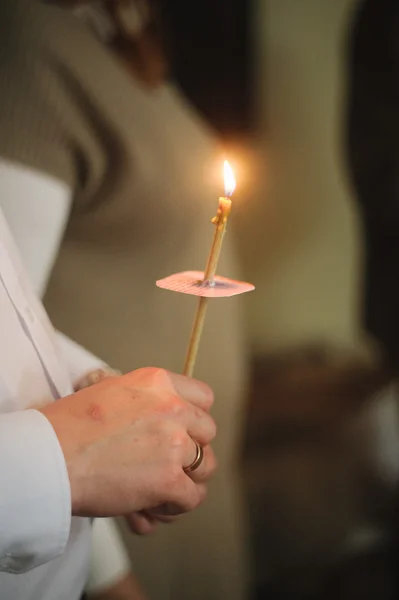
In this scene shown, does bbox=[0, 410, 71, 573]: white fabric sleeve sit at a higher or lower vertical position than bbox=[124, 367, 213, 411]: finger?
lower

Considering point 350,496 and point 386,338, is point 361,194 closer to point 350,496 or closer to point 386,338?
point 386,338

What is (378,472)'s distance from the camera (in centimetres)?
95

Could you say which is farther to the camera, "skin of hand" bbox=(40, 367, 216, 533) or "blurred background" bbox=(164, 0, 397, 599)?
"blurred background" bbox=(164, 0, 397, 599)

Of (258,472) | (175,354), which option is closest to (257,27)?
(175,354)

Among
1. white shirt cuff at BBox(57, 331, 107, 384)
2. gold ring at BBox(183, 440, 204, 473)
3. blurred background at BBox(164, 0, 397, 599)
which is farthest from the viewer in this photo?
blurred background at BBox(164, 0, 397, 599)

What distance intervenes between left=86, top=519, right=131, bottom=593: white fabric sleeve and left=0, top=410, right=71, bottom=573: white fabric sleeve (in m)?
0.29

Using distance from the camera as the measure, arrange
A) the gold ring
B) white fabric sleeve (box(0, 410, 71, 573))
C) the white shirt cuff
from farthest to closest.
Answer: the white shirt cuff, the gold ring, white fabric sleeve (box(0, 410, 71, 573))

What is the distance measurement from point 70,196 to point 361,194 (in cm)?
48

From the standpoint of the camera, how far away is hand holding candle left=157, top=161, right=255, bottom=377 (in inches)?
17.8

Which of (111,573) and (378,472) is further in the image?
(378,472)

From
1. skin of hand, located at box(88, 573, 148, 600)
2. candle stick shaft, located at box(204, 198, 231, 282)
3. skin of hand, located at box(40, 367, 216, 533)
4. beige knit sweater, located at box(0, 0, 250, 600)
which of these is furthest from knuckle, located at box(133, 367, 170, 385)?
skin of hand, located at box(88, 573, 148, 600)

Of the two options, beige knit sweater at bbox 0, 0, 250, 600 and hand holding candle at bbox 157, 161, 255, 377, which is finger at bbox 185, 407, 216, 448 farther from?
beige knit sweater at bbox 0, 0, 250, 600

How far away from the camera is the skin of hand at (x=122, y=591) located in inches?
27.2

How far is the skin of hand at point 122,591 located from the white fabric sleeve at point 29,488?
13.1 inches
